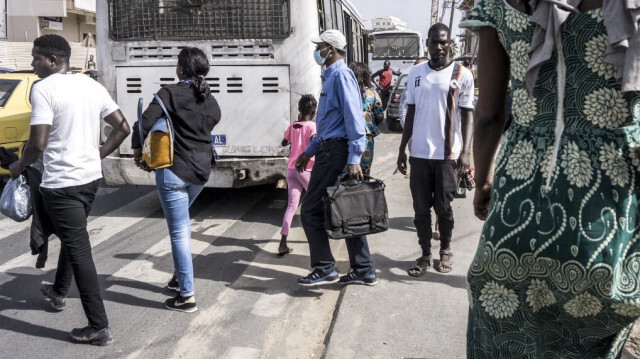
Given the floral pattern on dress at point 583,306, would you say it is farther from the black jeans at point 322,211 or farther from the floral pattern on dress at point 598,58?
the black jeans at point 322,211

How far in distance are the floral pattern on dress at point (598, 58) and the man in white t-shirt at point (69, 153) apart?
315 centimetres

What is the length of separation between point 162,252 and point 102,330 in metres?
2.08

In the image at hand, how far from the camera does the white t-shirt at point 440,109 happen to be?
4910mm

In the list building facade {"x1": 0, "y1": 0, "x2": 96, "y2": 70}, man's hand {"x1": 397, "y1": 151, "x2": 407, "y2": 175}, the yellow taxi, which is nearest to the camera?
man's hand {"x1": 397, "y1": 151, "x2": 407, "y2": 175}

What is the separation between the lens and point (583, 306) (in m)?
1.72

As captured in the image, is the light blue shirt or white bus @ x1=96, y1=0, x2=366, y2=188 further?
white bus @ x1=96, y1=0, x2=366, y2=188

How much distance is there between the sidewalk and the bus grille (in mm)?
2926

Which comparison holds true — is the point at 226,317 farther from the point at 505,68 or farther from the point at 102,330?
the point at 505,68

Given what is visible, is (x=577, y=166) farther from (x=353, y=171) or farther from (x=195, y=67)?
(x=195, y=67)

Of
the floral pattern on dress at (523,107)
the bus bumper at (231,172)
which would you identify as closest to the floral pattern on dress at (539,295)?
the floral pattern on dress at (523,107)

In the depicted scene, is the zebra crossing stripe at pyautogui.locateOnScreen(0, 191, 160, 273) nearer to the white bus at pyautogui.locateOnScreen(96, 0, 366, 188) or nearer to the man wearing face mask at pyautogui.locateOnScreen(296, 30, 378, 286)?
the white bus at pyautogui.locateOnScreen(96, 0, 366, 188)

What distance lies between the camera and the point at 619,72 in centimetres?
159

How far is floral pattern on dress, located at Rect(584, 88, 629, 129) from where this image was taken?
1626mm

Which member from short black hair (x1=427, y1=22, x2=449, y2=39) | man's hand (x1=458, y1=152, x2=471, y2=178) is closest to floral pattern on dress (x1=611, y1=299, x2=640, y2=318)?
man's hand (x1=458, y1=152, x2=471, y2=178)
